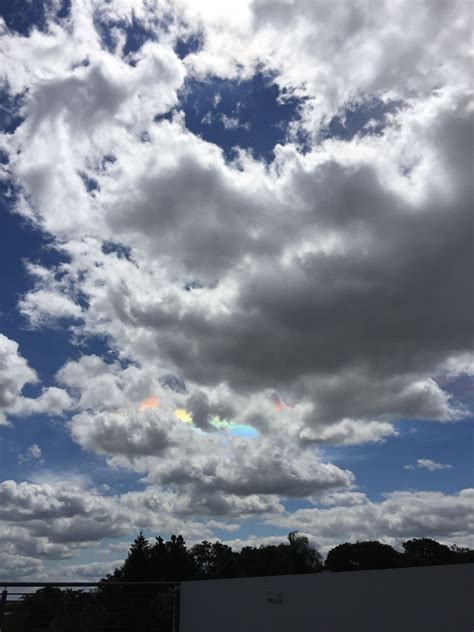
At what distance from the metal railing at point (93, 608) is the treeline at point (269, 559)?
119 ft

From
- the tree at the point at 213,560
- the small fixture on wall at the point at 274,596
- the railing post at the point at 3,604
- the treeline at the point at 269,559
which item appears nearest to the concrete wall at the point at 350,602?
the small fixture on wall at the point at 274,596

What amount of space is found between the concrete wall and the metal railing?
2.02 metres

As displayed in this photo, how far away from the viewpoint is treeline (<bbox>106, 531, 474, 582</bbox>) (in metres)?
54.9

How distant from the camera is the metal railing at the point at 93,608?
16.1 meters

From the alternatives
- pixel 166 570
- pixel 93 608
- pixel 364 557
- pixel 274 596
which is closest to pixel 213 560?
pixel 166 570

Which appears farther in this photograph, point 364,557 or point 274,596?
point 364,557

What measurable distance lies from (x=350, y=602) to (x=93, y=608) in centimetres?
972

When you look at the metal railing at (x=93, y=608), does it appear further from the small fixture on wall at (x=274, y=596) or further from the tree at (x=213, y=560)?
the tree at (x=213, y=560)

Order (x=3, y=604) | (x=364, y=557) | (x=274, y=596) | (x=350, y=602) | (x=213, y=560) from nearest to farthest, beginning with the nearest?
(x=350, y=602)
(x=274, y=596)
(x=3, y=604)
(x=364, y=557)
(x=213, y=560)

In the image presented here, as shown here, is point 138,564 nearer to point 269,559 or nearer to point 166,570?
→ point 166,570

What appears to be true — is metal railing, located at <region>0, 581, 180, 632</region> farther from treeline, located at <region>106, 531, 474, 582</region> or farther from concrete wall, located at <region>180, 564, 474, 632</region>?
treeline, located at <region>106, 531, 474, 582</region>

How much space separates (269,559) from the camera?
198 feet

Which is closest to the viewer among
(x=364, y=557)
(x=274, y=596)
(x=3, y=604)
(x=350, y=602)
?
(x=350, y=602)

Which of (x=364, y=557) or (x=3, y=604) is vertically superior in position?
(x=364, y=557)
